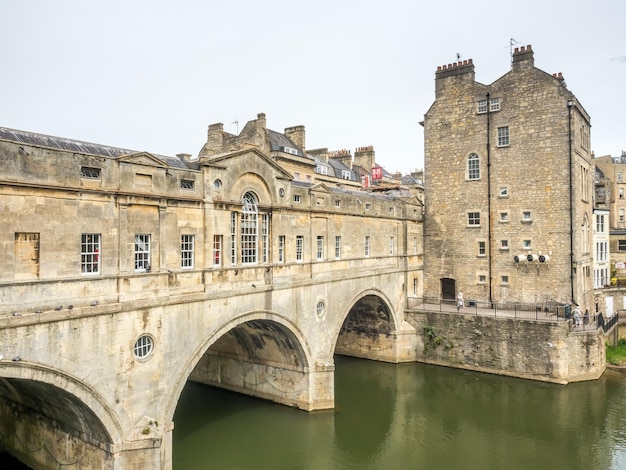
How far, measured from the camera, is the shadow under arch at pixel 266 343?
62.0 feet

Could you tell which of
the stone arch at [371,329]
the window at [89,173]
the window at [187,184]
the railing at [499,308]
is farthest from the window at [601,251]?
the window at [89,173]

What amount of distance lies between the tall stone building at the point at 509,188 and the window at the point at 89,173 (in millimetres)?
22703

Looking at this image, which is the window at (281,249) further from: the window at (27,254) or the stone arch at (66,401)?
the window at (27,254)

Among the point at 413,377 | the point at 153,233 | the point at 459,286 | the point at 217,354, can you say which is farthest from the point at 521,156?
the point at 153,233

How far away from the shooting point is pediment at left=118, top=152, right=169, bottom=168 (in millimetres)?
12996

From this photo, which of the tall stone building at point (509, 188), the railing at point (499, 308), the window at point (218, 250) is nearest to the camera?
the window at point (218, 250)

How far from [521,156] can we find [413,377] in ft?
45.9

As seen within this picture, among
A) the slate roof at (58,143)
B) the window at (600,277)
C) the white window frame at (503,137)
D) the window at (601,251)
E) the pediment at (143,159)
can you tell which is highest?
the white window frame at (503,137)

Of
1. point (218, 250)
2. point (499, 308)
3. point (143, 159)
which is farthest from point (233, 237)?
point (499, 308)

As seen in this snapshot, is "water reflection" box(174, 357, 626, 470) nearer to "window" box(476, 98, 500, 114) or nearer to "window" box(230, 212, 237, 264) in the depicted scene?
"window" box(230, 212, 237, 264)

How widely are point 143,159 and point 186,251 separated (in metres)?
3.16

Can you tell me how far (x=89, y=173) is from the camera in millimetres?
12297

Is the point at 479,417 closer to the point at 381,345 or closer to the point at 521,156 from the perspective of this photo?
the point at 381,345

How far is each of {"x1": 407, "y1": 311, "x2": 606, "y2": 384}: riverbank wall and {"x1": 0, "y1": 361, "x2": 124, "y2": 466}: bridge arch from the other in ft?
62.1
